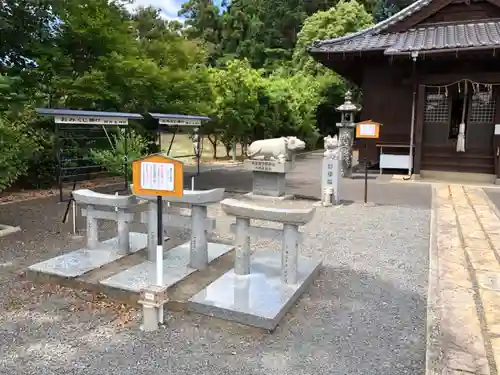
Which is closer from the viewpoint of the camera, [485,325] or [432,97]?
[485,325]

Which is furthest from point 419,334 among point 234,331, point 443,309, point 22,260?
point 22,260

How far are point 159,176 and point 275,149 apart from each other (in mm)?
5624

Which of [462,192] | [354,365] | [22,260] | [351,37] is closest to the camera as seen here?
[354,365]

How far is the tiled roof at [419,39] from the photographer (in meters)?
10.6

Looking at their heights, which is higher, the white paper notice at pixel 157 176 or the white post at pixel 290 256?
the white paper notice at pixel 157 176

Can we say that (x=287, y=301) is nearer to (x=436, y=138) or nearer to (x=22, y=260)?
(x=22, y=260)

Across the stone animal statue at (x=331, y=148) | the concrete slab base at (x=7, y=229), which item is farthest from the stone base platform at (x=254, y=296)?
the stone animal statue at (x=331, y=148)

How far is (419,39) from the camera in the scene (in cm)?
1178

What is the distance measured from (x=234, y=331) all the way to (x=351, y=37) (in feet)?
40.0

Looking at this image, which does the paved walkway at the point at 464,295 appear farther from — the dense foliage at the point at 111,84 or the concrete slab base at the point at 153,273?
the dense foliage at the point at 111,84

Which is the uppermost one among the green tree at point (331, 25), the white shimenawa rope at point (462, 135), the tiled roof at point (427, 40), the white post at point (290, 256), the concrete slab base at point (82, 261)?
the green tree at point (331, 25)

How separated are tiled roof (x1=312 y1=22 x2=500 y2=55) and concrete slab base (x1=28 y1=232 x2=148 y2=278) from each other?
9100mm

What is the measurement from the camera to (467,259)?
4852mm

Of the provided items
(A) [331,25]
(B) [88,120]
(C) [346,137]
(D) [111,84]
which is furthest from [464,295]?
(A) [331,25]
